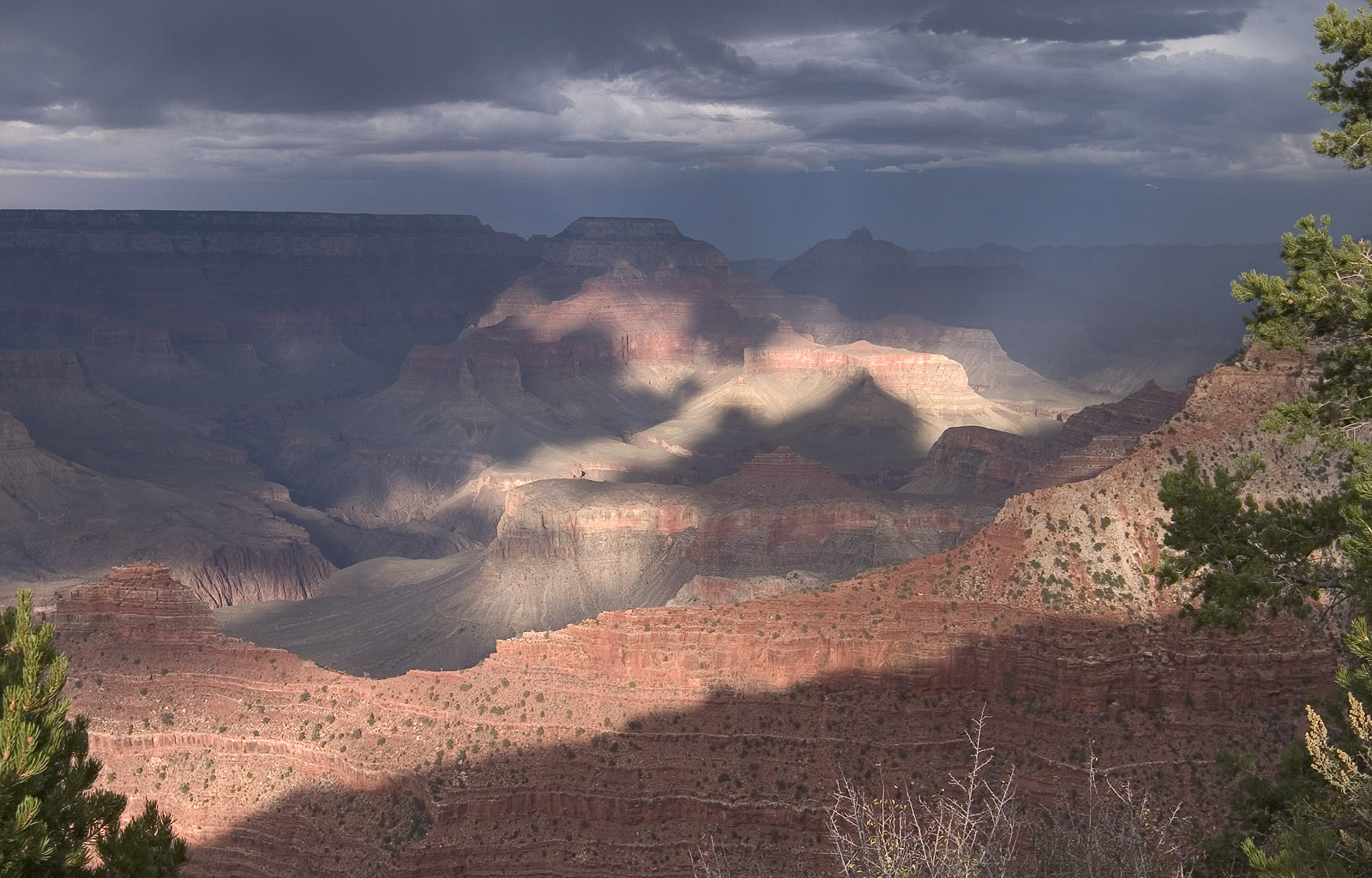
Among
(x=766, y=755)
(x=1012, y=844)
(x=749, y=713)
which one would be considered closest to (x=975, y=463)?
(x=749, y=713)

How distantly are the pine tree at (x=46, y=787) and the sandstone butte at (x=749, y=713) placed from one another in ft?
61.0

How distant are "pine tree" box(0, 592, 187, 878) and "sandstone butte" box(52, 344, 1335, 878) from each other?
18.6 m

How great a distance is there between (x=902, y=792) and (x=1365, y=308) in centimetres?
1914

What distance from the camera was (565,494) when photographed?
100750 mm

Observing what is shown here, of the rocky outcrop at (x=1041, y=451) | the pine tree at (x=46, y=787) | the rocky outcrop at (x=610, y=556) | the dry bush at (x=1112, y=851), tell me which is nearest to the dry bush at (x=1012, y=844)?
the dry bush at (x=1112, y=851)

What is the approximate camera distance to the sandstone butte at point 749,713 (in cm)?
3578

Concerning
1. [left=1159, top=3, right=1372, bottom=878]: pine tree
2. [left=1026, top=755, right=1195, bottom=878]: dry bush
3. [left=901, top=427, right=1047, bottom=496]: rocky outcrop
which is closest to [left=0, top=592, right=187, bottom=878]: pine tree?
[left=1026, top=755, right=1195, bottom=878]: dry bush

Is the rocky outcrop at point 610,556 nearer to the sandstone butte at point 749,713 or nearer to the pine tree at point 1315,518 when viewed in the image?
the sandstone butte at point 749,713

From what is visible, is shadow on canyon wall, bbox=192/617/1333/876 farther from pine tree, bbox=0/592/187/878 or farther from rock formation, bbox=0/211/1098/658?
rock formation, bbox=0/211/1098/658

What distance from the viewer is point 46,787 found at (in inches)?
678

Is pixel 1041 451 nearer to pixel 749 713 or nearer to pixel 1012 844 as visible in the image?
pixel 749 713

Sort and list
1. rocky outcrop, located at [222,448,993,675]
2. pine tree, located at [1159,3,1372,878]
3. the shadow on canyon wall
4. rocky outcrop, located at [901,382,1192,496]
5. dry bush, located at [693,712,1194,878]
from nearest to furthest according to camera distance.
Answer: pine tree, located at [1159,3,1372,878] → dry bush, located at [693,712,1194,878] → the shadow on canyon wall → rocky outcrop, located at [901,382,1192,496] → rocky outcrop, located at [222,448,993,675]

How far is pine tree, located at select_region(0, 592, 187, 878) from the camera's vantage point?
637 inches

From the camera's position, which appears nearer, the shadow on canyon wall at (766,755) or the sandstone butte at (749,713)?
Result: the shadow on canyon wall at (766,755)
